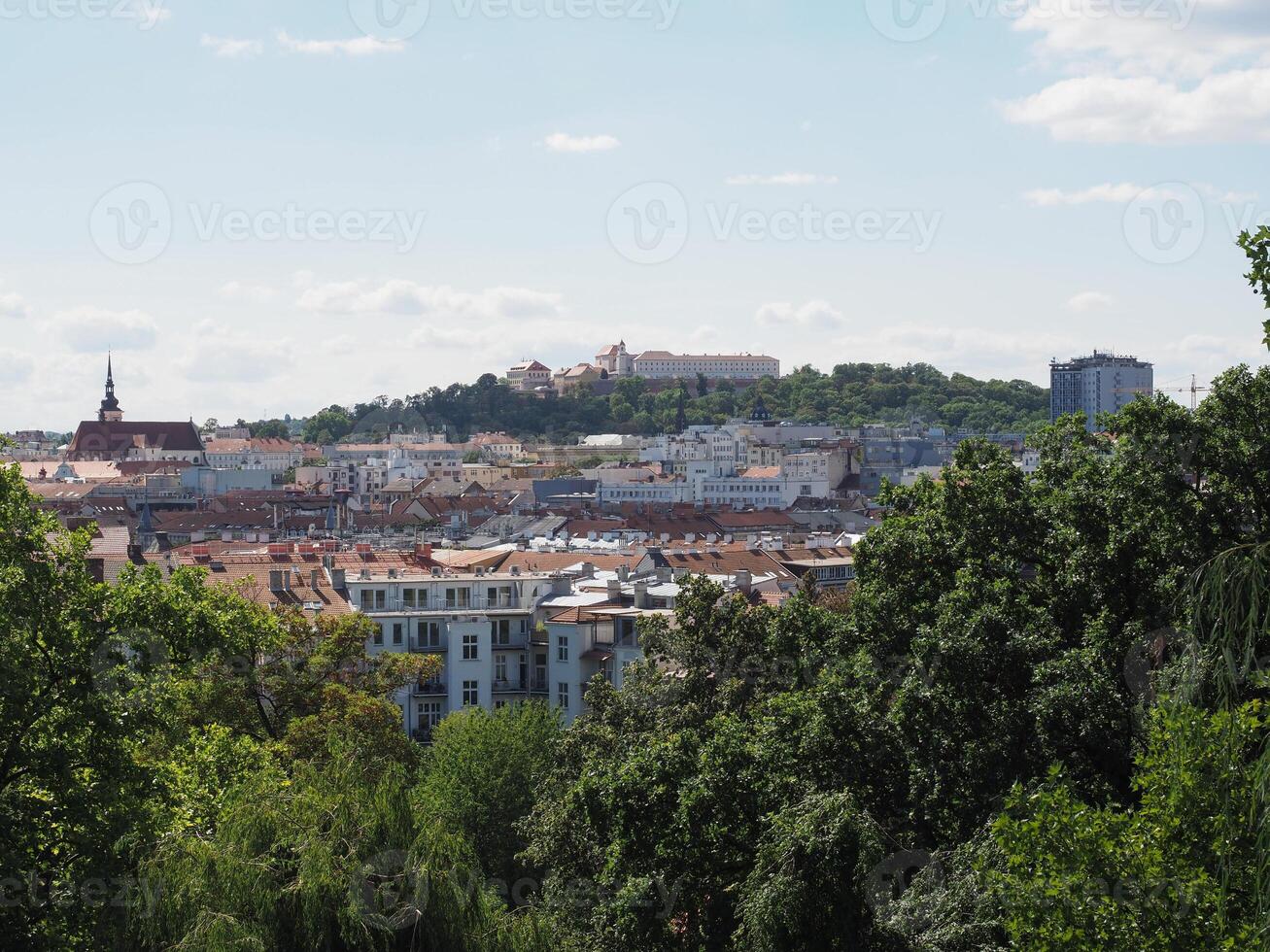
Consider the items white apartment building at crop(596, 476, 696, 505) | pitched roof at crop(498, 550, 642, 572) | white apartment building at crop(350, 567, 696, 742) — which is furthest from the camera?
white apartment building at crop(596, 476, 696, 505)

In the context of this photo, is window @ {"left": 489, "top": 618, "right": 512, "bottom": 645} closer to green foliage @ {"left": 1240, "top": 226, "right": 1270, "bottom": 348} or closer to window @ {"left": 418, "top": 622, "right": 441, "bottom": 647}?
window @ {"left": 418, "top": 622, "right": 441, "bottom": 647}

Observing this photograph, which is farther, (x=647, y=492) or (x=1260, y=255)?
(x=647, y=492)

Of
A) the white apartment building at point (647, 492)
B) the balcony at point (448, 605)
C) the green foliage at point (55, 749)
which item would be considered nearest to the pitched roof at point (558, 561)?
the balcony at point (448, 605)

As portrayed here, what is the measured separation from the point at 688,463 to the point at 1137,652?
175981mm

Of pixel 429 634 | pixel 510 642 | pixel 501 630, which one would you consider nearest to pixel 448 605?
pixel 429 634

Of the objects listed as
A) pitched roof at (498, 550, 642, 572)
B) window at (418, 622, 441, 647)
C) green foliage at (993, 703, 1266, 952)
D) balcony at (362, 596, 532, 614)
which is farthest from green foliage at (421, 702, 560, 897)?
pitched roof at (498, 550, 642, 572)

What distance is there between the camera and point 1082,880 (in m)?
11.7

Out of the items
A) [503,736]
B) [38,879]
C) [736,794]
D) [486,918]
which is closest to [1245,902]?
[486,918]

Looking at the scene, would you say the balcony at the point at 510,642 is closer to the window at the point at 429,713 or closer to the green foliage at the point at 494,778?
the window at the point at 429,713

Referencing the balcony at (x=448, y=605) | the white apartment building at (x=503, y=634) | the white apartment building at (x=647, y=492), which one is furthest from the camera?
the white apartment building at (x=647, y=492)

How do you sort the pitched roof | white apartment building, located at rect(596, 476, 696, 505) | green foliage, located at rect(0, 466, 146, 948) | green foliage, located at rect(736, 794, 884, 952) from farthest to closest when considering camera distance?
white apartment building, located at rect(596, 476, 696, 505), the pitched roof, green foliage, located at rect(736, 794, 884, 952), green foliage, located at rect(0, 466, 146, 948)

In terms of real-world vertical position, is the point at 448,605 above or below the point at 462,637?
above

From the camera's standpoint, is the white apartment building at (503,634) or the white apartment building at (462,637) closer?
the white apartment building at (503,634)

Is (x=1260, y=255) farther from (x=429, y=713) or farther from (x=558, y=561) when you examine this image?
(x=558, y=561)
